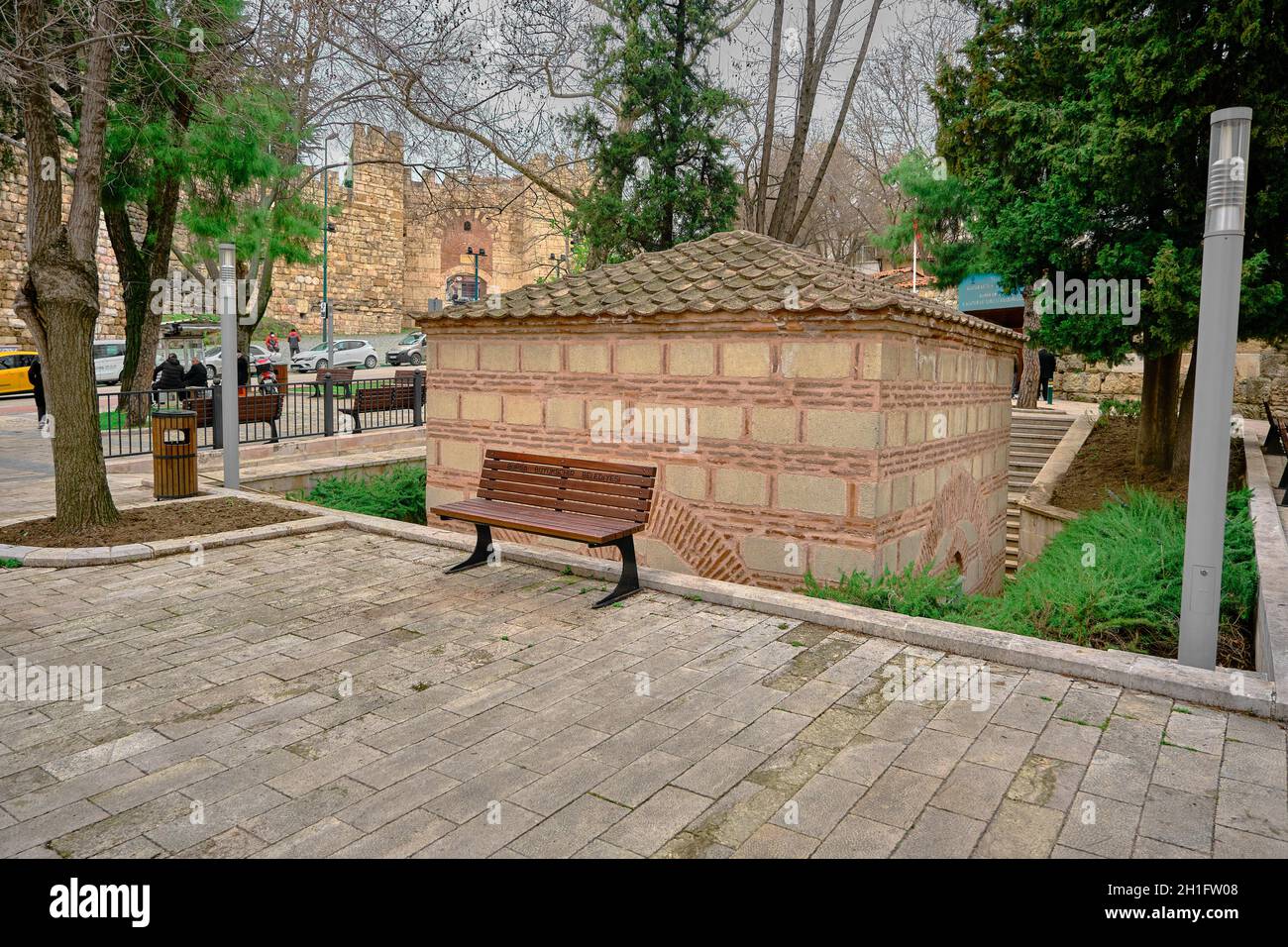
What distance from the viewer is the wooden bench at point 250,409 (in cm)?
1350

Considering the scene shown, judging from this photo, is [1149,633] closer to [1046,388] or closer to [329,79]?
[329,79]

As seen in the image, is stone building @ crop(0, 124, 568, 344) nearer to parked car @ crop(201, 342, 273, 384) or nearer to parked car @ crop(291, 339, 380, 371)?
parked car @ crop(201, 342, 273, 384)

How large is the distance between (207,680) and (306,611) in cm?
128

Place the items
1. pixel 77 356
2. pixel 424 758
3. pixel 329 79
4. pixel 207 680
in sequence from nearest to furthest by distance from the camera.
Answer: pixel 424 758
pixel 207 680
pixel 77 356
pixel 329 79

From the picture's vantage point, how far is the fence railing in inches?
538

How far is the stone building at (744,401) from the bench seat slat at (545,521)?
4.85 ft

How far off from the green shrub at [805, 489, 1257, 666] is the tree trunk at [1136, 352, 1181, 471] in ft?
19.4

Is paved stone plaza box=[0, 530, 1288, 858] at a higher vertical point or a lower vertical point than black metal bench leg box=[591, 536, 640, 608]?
lower

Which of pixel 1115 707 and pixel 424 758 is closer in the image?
pixel 424 758

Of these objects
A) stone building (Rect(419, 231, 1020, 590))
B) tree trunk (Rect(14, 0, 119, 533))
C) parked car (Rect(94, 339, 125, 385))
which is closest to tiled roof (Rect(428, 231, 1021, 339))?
stone building (Rect(419, 231, 1020, 590))

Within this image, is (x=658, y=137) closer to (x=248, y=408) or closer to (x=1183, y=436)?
(x=248, y=408)

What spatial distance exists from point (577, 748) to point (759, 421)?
13.5ft
